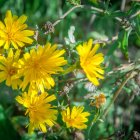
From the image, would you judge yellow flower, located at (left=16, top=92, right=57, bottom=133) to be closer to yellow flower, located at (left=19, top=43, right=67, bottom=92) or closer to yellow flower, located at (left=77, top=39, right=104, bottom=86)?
yellow flower, located at (left=19, top=43, right=67, bottom=92)

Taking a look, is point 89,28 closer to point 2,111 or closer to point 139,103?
point 139,103

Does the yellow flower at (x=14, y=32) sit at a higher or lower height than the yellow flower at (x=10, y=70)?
higher

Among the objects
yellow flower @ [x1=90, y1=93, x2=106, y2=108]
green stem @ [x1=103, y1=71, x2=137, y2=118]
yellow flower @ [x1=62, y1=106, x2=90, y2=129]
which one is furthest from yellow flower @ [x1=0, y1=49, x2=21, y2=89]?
green stem @ [x1=103, y1=71, x2=137, y2=118]

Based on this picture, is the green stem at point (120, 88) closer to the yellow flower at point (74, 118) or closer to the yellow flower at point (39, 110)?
the yellow flower at point (74, 118)

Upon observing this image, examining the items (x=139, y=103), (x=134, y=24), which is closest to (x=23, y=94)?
(x=134, y=24)

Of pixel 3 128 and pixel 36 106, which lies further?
pixel 3 128

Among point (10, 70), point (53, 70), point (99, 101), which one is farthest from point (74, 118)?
point (10, 70)

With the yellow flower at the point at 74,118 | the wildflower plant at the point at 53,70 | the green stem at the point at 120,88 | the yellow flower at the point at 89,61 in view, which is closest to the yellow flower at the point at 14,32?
the wildflower plant at the point at 53,70
